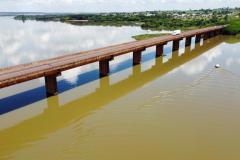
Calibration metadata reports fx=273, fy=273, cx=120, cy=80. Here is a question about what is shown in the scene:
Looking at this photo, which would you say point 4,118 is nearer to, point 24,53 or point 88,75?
point 88,75

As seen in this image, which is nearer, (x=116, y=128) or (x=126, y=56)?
(x=116, y=128)

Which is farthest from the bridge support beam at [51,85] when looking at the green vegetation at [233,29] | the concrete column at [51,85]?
the green vegetation at [233,29]

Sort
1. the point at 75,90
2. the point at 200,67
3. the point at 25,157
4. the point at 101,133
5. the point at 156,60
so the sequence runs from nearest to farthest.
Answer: the point at 25,157
the point at 101,133
the point at 75,90
the point at 200,67
the point at 156,60

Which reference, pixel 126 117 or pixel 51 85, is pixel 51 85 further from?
pixel 126 117

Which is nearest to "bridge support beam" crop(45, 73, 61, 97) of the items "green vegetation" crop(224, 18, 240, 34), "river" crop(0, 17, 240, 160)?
"river" crop(0, 17, 240, 160)

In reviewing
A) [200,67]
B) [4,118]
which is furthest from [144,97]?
[200,67]

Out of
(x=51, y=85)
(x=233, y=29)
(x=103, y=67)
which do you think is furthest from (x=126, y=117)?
(x=233, y=29)

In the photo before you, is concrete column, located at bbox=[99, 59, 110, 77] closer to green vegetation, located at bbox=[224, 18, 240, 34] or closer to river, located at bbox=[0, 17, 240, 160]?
river, located at bbox=[0, 17, 240, 160]

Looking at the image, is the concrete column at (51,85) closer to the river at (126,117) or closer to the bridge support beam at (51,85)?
the bridge support beam at (51,85)
